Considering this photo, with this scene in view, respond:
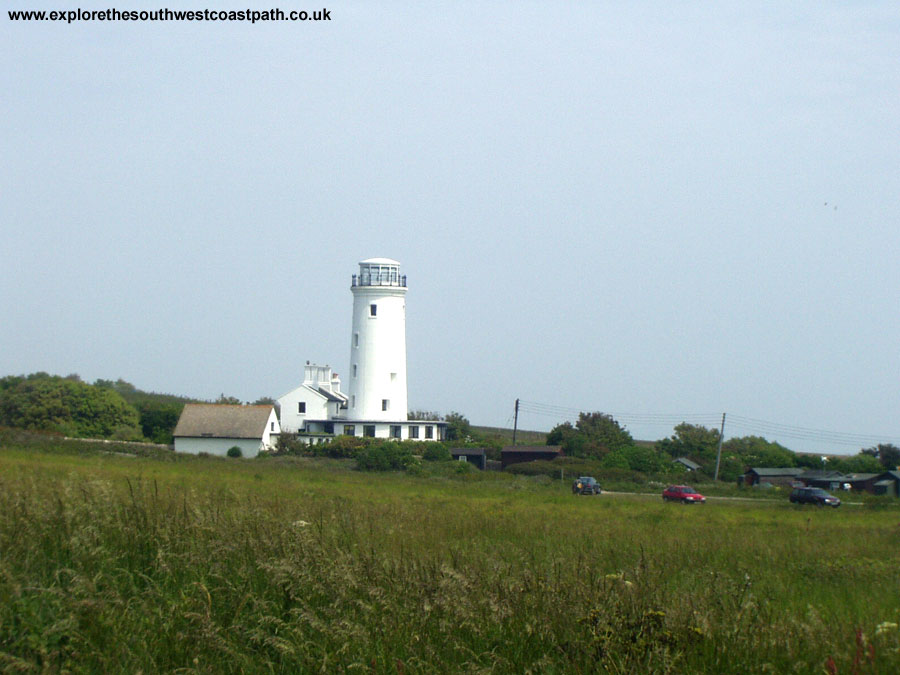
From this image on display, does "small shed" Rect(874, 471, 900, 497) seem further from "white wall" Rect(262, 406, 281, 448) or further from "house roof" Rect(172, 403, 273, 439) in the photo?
"house roof" Rect(172, 403, 273, 439)

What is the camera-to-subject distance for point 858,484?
55594 millimetres

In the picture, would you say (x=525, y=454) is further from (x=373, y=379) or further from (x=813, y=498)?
(x=813, y=498)

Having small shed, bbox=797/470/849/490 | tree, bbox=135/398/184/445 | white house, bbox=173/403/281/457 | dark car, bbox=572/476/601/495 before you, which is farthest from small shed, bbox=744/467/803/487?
tree, bbox=135/398/184/445

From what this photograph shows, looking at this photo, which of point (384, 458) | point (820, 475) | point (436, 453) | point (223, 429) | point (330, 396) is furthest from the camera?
point (330, 396)

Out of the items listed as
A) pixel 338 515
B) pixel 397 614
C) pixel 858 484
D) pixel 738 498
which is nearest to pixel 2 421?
pixel 738 498

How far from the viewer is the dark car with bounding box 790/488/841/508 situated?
36.6m

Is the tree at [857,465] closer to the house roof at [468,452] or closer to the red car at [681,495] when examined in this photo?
the house roof at [468,452]

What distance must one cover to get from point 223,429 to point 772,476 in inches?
1305

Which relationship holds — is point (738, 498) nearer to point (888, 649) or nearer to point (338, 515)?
point (338, 515)

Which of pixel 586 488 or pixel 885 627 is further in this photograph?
pixel 586 488

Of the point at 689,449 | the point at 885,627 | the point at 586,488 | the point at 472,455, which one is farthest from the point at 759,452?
the point at 885,627

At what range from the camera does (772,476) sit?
56.6 m

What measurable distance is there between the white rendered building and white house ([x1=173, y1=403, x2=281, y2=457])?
4.17 metres

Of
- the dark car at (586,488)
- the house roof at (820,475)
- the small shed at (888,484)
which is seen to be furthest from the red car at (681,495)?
the house roof at (820,475)
